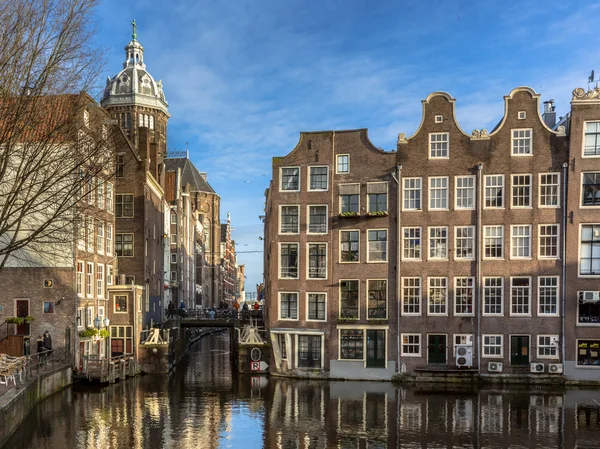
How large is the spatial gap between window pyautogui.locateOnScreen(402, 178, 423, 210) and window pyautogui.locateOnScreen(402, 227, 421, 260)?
1.63 metres

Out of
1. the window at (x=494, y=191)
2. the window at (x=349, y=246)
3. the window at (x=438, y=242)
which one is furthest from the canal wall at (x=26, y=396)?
the window at (x=494, y=191)

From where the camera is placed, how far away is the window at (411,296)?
42.2m

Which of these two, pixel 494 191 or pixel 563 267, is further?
pixel 494 191

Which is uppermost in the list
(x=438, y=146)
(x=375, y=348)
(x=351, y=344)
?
(x=438, y=146)

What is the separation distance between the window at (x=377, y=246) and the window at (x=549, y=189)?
36.0 feet

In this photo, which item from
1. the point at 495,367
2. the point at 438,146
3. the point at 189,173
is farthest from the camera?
the point at 189,173

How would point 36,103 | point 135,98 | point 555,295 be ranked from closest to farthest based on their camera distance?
point 36,103 → point 555,295 → point 135,98

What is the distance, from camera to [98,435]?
26.2 metres

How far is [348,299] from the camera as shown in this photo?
43.2 m

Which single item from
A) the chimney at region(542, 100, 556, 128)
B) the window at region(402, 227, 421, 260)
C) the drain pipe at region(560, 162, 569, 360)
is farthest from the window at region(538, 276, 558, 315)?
the chimney at region(542, 100, 556, 128)

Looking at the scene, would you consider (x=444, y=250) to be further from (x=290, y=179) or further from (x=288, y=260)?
(x=290, y=179)

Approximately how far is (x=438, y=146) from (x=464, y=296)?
10.6m

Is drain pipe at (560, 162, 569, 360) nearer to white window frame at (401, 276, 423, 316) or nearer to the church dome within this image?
white window frame at (401, 276, 423, 316)

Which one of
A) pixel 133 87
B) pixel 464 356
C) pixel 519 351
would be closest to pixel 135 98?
pixel 133 87
